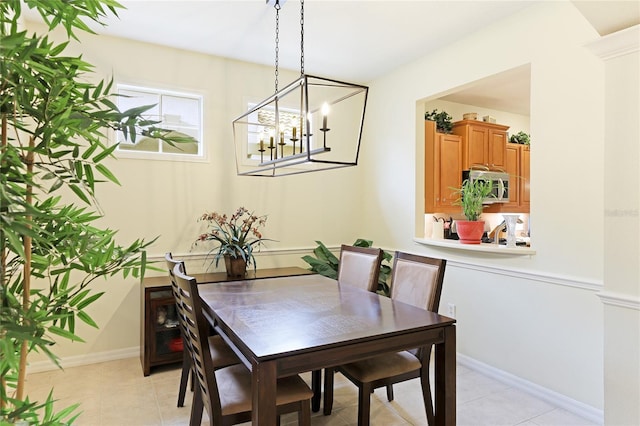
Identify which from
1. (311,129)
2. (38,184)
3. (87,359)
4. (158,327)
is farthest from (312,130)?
(38,184)

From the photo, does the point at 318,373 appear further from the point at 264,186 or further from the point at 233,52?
the point at 233,52

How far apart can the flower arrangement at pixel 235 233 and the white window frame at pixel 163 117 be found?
627 mm

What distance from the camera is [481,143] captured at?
4.49 metres

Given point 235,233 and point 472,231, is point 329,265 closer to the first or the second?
point 235,233

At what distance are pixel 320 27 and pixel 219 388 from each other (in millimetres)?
2733

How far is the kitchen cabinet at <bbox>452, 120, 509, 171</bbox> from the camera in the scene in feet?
14.3

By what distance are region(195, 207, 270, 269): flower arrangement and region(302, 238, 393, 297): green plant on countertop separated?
1.92 feet

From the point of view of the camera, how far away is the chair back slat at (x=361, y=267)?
2.62m

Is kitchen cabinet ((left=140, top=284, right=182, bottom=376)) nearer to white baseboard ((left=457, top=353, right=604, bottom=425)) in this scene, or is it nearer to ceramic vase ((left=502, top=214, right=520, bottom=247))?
white baseboard ((left=457, top=353, right=604, bottom=425))

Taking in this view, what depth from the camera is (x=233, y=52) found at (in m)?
3.60

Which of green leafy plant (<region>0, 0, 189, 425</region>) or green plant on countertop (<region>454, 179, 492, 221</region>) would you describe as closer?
green leafy plant (<region>0, 0, 189, 425</region>)

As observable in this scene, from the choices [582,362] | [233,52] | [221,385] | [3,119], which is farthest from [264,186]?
[3,119]

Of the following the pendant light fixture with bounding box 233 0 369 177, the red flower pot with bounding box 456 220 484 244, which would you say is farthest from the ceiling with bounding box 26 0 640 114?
the red flower pot with bounding box 456 220 484 244

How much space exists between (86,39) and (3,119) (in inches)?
125
